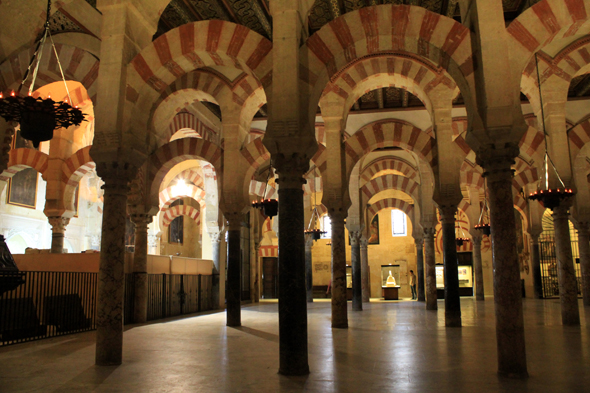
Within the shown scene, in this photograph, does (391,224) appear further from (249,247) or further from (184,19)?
(184,19)

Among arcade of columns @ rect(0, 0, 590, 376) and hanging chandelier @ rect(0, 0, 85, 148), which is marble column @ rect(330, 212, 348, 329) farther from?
hanging chandelier @ rect(0, 0, 85, 148)

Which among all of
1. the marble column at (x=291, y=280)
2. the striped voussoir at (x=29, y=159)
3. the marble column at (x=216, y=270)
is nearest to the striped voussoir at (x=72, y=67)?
the striped voussoir at (x=29, y=159)

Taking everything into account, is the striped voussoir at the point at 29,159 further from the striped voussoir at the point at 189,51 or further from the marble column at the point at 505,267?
the marble column at the point at 505,267

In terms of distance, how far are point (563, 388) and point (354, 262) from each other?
24.3ft

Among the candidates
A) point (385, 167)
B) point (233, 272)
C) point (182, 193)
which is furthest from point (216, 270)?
point (385, 167)

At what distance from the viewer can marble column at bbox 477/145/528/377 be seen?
3.91m

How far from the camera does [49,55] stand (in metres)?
7.57

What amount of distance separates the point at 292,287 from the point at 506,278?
1.89 metres

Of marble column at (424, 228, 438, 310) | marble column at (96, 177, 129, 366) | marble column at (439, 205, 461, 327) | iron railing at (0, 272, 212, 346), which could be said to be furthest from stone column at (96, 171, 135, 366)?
marble column at (424, 228, 438, 310)

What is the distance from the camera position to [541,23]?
4496mm

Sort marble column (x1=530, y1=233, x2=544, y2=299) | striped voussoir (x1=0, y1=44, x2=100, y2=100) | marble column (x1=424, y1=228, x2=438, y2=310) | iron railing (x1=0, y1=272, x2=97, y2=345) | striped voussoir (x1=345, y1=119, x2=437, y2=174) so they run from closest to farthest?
iron railing (x1=0, y1=272, x2=97, y2=345) < striped voussoir (x1=0, y1=44, x2=100, y2=100) < striped voussoir (x1=345, y1=119, x2=437, y2=174) < marble column (x1=424, y1=228, x2=438, y2=310) < marble column (x1=530, y1=233, x2=544, y2=299)

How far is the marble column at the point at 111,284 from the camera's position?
4590 millimetres

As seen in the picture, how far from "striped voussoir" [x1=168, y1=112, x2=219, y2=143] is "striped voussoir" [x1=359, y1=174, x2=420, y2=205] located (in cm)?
526

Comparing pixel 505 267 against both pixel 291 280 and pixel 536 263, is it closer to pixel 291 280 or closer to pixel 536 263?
pixel 291 280
